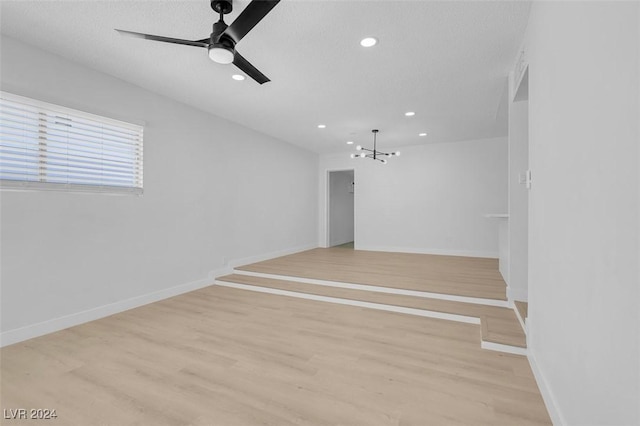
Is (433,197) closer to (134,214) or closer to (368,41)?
(368,41)

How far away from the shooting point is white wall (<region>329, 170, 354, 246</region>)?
8.42 m

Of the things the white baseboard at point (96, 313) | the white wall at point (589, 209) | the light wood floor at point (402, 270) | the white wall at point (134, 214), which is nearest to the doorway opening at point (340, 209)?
the light wood floor at point (402, 270)

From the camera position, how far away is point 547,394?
68.7 inches

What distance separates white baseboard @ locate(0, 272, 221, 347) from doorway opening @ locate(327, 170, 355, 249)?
460 centimetres

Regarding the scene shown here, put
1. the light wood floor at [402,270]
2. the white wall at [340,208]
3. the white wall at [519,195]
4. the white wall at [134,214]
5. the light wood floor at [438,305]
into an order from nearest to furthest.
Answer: the light wood floor at [438,305] → the white wall at [134,214] → the white wall at [519,195] → the light wood floor at [402,270] → the white wall at [340,208]

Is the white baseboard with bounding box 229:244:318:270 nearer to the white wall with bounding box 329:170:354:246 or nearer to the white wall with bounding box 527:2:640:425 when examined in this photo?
the white wall with bounding box 329:170:354:246

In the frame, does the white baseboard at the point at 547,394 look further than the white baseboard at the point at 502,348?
No

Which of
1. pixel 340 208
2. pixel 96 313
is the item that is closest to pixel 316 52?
pixel 96 313

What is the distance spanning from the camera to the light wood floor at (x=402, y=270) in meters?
3.95

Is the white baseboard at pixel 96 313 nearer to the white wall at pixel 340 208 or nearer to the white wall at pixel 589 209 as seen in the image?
the white wall at pixel 340 208

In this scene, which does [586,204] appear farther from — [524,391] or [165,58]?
[165,58]

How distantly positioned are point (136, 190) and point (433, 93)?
401 cm

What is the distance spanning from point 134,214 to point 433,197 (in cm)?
600

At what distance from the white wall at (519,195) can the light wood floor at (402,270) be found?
0.49m
